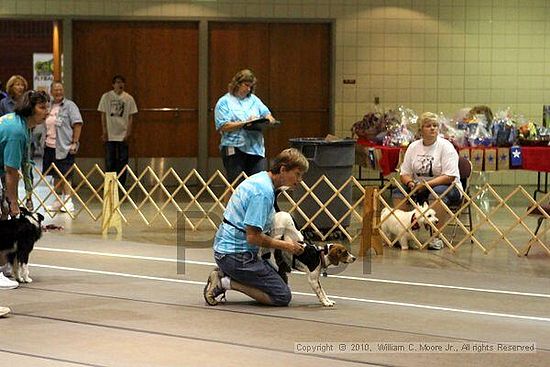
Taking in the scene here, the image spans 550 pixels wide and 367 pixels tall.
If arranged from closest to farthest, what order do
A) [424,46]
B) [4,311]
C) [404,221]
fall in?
[4,311], [404,221], [424,46]

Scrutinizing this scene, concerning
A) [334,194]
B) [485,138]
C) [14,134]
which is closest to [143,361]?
[14,134]

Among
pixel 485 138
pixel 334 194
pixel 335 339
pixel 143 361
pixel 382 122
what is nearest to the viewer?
pixel 143 361

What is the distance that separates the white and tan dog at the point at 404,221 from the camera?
9.59 m

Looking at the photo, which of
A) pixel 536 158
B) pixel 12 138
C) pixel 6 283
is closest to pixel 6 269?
pixel 6 283

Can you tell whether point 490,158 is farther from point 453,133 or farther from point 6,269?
point 6,269

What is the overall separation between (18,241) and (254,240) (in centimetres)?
182

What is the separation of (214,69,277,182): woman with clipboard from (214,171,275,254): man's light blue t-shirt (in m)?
A: 3.24

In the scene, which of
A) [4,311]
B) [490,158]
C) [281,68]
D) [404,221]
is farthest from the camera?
[281,68]

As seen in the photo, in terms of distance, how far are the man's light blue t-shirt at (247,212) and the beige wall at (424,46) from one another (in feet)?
28.9

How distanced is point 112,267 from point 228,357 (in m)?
3.03

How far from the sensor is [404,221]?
31.6 feet

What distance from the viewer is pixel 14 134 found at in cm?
746

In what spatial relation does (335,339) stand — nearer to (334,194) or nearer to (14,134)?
(14,134)

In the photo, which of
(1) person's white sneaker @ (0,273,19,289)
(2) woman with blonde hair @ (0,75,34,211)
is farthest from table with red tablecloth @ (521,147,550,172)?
(1) person's white sneaker @ (0,273,19,289)
